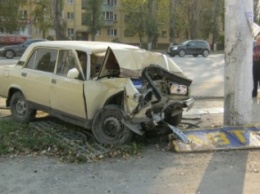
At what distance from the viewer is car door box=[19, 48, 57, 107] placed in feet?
25.5

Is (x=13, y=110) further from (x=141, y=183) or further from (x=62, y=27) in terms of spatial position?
(x=62, y=27)

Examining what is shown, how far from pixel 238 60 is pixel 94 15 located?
5788 centimetres

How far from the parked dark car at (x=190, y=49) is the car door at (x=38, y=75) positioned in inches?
1247

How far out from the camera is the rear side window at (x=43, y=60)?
7.81 meters

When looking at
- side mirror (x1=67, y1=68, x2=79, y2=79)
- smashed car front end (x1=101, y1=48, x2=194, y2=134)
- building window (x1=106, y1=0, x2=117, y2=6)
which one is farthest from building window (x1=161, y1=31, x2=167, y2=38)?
side mirror (x1=67, y1=68, x2=79, y2=79)

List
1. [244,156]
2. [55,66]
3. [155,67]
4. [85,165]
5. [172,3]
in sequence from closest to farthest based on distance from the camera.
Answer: [85,165] < [244,156] < [155,67] < [55,66] < [172,3]

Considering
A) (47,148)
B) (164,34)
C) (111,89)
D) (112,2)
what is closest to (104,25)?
(112,2)

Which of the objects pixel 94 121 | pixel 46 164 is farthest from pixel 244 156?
pixel 46 164

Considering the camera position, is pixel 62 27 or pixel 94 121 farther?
pixel 62 27

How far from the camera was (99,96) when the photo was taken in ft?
22.5

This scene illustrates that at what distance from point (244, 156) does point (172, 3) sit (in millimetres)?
53135

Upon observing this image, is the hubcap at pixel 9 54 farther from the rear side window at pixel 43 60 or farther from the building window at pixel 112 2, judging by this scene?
the building window at pixel 112 2

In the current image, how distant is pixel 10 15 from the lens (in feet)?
166

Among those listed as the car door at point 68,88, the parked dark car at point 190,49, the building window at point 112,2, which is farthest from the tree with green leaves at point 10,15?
the car door at point 68,88
